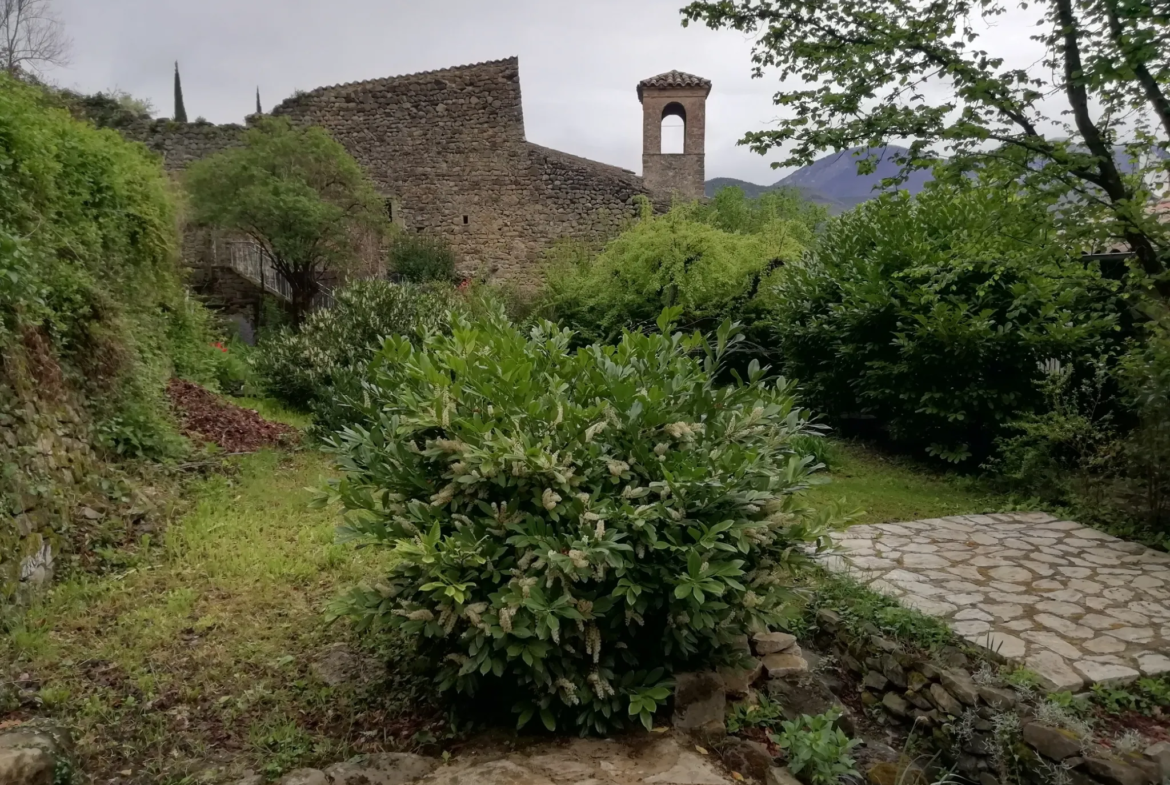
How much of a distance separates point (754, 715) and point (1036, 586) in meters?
2.36

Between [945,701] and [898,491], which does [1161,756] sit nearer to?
[945,701]

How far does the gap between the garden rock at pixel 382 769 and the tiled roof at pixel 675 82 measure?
17.3 metres

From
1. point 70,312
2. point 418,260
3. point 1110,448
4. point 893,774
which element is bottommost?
point 893,774

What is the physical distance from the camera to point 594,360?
352 centimetres

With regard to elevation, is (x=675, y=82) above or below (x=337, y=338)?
above

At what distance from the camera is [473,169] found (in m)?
16.7

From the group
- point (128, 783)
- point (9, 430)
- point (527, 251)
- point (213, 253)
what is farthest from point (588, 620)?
point (527, 251)

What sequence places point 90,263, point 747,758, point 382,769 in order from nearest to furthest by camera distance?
point 382,769
point 747,758
point 90,263

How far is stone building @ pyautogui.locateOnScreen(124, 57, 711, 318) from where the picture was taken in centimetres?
1630

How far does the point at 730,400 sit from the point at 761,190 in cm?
1846

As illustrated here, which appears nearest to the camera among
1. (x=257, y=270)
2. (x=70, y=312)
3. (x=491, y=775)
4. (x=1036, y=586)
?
(x=491, y=775)

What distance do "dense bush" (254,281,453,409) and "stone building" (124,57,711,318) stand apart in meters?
7.09

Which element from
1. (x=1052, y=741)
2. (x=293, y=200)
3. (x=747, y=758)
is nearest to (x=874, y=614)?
(x=1052, y=741)

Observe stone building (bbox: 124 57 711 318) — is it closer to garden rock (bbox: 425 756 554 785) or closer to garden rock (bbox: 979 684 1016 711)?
garden rock (bbox: 979 684 1016 711)
